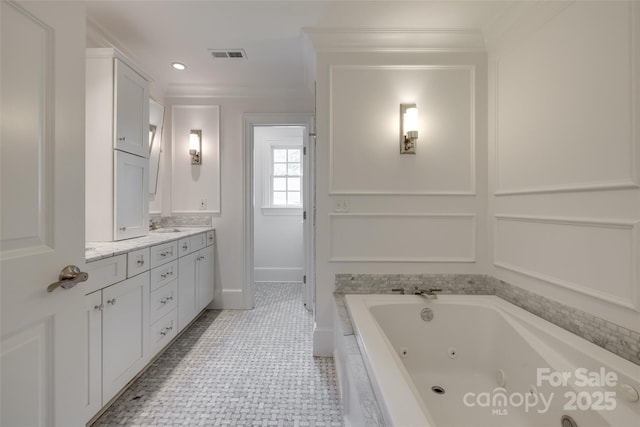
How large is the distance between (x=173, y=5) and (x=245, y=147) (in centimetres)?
132

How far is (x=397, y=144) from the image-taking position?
1.98 metres

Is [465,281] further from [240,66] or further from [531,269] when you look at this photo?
[240,66]

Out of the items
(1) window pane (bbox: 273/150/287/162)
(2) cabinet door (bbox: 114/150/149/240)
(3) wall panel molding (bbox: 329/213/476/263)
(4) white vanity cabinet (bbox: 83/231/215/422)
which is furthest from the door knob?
(1) window pane (bbox: 273/150/287/162)

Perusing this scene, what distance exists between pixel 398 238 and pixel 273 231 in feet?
7.70

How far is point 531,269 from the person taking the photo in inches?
63.1

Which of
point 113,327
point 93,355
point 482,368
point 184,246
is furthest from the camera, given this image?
point 184,246

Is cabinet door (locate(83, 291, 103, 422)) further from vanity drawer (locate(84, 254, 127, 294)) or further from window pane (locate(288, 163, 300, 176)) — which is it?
window pane (locate(288, 163, 300, 176))

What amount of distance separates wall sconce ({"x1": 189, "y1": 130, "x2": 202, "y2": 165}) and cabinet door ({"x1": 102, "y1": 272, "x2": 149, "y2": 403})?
4.91ft

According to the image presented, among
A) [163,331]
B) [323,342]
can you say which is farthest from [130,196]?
[323,342]

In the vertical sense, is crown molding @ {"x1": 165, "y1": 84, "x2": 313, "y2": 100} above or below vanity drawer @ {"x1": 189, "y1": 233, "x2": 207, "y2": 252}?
above

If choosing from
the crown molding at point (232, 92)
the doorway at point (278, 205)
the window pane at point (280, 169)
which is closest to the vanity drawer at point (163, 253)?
the crown molding at point (232, 92)

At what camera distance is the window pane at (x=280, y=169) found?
4062 mm

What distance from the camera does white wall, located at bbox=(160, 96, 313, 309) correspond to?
9.40ft

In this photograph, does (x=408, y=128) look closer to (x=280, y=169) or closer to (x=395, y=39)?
(x=395, y=39)
